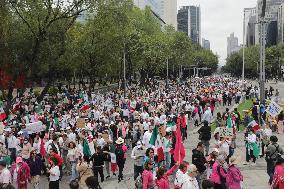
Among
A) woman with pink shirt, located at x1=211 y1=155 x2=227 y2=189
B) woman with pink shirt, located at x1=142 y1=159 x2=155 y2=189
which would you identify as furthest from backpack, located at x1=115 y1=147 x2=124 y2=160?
woman with pink shirt, located at x1=211 y1=155 x2=227 y2=189

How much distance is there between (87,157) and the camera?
15898mm

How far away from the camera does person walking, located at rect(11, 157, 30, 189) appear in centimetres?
1233

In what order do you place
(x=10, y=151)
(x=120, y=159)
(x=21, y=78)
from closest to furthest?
(x=120, y=159)
(x=10, y=151)
(x=21, y=78)

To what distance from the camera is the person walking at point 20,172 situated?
485 inches

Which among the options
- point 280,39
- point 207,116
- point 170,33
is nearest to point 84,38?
point 207,116

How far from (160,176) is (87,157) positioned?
21.4 feet

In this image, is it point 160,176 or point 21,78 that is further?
point 21,78

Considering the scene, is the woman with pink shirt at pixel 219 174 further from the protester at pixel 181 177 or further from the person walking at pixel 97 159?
the person walking at pixel 97 159

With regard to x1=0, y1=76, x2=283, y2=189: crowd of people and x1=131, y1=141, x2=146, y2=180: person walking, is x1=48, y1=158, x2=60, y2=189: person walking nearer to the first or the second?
x1=0, y1=76, x2=283, y2=189: crowd of people

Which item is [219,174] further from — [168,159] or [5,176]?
[168,159]

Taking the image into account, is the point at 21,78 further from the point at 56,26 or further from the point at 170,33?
the point at 170,33

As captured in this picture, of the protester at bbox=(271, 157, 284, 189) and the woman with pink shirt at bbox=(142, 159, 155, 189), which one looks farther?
the woman with pink shirt at bbox=(142, 159, 155, 189)

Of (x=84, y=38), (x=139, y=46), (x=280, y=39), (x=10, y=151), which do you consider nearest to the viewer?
(x=10, y=151)

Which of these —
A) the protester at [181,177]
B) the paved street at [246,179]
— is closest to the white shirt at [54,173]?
the paved street at [246,179]
